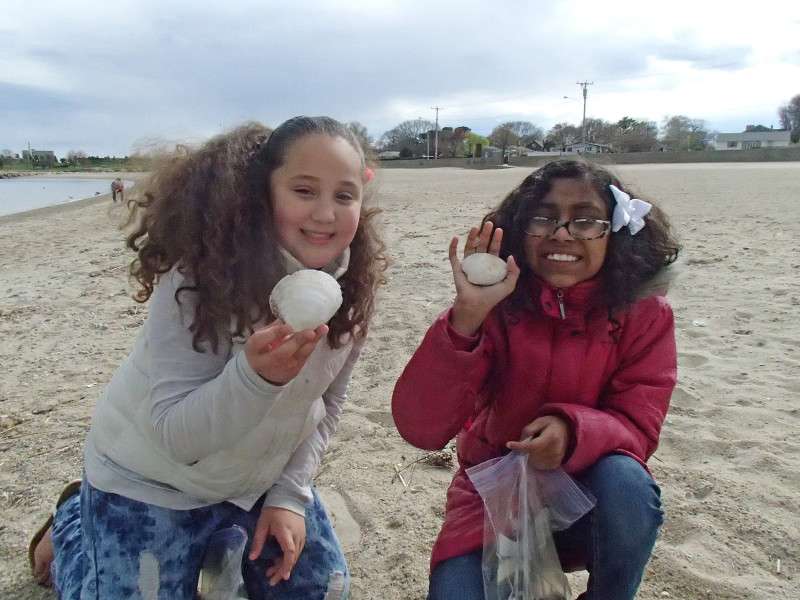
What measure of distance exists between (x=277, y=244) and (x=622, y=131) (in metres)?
95.0

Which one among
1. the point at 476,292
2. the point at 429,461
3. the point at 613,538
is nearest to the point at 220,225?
the point at 476,292

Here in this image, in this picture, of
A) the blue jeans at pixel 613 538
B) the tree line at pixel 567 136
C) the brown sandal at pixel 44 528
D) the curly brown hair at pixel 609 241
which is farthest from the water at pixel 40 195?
the tree line at pixel 567 136

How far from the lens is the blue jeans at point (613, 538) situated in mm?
1777

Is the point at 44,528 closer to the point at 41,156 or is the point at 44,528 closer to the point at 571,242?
the point at 571,242

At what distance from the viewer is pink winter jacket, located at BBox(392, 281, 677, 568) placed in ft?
6.23

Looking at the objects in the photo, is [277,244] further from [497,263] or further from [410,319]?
[410,319]

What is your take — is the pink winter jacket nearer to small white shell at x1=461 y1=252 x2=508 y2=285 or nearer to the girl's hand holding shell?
the girl's hand holding shell

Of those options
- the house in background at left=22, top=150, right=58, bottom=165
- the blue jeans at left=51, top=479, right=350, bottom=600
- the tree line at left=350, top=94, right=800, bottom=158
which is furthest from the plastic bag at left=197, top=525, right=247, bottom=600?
the house in background at left=22, top=150, right=58, bottom=165

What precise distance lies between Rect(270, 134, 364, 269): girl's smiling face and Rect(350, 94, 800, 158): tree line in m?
77.0

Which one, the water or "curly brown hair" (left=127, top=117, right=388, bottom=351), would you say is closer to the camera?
"curly brown hair" (left=127, top=117, right=388, bottom=351)

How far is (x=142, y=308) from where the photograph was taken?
577 cm

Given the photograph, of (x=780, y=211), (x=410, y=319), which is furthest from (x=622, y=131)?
(x=410, y=319)

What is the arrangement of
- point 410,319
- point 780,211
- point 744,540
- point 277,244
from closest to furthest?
point 277,244
point 744,540
point 410,319
point 780,211

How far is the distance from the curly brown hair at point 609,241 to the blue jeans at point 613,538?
1.75 ft
